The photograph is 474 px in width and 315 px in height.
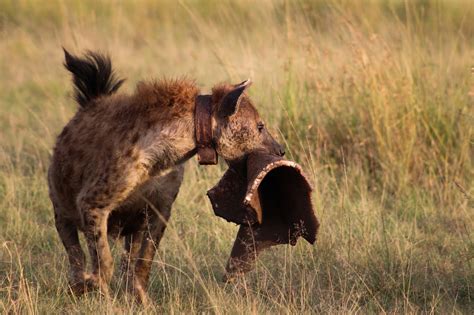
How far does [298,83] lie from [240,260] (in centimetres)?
291

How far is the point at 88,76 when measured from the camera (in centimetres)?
520

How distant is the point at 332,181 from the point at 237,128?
2.20 metres

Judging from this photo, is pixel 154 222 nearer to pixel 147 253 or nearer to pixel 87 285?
pixel 147 253

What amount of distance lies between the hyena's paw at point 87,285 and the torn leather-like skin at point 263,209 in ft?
2.14

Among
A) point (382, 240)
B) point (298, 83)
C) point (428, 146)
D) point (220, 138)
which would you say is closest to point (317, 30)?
point (298, 83)

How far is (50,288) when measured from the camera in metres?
4.86

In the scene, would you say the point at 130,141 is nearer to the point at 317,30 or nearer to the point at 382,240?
the point at 382,240

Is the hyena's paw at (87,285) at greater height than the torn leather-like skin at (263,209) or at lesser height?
lesser

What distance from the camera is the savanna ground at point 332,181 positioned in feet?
15.6

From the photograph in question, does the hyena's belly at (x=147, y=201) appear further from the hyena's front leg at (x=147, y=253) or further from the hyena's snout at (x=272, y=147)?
the hyena's snout at (x=272, y=147)

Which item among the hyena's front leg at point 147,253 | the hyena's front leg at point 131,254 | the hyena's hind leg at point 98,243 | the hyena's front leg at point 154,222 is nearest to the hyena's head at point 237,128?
the hyena's front leg at point 154,222

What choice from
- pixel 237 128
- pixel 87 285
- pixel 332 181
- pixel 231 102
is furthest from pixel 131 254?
pixel 332 181

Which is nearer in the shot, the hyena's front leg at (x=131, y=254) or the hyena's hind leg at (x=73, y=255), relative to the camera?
the hyena's hind leg at (x=73, y=255)

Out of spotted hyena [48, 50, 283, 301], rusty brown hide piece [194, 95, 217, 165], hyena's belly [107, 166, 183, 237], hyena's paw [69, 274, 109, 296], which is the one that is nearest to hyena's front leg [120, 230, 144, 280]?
spotted hyena [48, 50, 283, 301]
